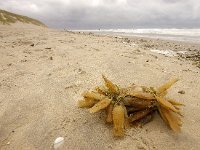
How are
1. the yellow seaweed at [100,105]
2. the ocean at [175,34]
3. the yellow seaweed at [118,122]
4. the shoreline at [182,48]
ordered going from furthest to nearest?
1. the ocean at [175,34]
2. the shoreline at [182,48]
3. the yellow seaweed at [100,105]
4. the yellow seaweed at [118,122]

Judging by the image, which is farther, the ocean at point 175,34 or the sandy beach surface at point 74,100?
the ocean at point 175,34

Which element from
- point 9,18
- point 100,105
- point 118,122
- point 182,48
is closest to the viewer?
point 118,122

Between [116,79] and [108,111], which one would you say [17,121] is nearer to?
[108,111]

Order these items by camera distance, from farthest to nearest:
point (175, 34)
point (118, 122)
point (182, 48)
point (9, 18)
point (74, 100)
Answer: point (9, 18) < point (175, 34) < point (182, 48) < point (74, 100) < point (118, 122)

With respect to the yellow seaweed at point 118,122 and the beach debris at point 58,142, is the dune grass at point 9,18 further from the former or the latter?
the yellow seaweed at point 118,122

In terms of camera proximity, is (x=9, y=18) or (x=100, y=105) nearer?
(x=100, y=105)

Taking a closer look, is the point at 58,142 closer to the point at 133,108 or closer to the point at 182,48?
the point at 133,108

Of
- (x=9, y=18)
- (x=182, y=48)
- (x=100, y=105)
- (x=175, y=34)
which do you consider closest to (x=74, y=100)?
(x=100, y=105)

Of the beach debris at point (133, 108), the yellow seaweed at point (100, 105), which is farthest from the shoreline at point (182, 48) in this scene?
the yellow seaweed at point (100, 105)
